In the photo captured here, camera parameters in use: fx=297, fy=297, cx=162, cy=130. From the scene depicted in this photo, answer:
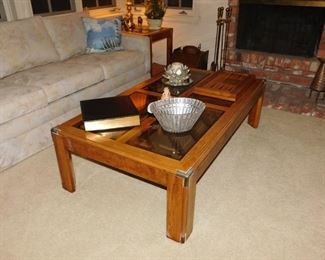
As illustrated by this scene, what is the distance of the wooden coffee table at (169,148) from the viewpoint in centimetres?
131

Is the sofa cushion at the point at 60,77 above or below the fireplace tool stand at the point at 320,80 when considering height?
above

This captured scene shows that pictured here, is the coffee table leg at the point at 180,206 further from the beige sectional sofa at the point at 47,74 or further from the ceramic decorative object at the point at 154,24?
the ceramic decorative object at the point at 154,24

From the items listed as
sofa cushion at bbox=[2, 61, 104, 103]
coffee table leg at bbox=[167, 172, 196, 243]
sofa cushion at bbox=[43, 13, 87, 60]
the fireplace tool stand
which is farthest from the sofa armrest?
coffee table leg at bbox=[167, 172, 196, 243]

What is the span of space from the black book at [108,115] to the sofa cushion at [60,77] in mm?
590

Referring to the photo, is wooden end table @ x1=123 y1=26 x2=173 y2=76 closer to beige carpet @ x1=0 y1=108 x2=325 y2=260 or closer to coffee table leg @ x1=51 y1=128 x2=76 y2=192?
beige carpet @ x1=0 y1=108 x2=325 y2=260

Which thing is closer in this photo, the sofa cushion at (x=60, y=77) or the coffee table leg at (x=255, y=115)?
the sofa cushion at (x=60, y=77)

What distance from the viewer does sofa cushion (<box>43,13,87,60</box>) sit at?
2.79m

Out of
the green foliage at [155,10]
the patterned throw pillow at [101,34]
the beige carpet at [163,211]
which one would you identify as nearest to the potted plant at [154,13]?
the green foliage at [155,10]

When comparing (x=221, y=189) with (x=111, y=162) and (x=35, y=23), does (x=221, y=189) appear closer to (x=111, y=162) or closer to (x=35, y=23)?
(x=111, y=162)

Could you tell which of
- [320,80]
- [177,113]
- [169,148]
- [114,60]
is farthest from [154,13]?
[169,148]

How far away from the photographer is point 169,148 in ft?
4.77

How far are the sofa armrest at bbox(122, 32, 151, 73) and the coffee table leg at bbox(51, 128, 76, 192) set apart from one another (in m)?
1.73

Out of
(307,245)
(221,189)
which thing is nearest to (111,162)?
(221,189)

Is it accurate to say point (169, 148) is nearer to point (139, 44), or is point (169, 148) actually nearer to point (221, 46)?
point (139, 44)
